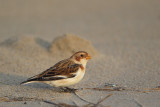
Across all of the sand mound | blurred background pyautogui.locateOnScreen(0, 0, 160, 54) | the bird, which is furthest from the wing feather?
blurred background pyautogui.locateOnScreen(0, 0, 160, 54)

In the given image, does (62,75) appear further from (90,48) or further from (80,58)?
(90,48)

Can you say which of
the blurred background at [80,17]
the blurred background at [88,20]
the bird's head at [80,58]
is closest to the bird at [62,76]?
the bird's head at [80,58]

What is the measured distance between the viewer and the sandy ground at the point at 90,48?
14.5 ft

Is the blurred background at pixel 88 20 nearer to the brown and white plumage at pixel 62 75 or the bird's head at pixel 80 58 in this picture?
the bird's head at pixel 80 58

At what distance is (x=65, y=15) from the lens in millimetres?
13469

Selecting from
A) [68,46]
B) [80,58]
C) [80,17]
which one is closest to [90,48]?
[68,46]

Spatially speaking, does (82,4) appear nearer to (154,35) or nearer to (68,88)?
(154,35)

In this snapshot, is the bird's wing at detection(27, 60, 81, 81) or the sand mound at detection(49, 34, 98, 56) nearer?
the bird's wing at detection(27, 60, 81, 81)

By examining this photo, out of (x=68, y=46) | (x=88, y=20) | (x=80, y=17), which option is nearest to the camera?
(x=68, y=46)

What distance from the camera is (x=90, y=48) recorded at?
726 cm

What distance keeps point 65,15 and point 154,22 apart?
4629 mm

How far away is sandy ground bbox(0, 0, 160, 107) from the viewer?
14.5ft

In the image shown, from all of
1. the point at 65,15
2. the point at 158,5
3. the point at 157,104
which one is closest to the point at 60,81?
the point at 157,104

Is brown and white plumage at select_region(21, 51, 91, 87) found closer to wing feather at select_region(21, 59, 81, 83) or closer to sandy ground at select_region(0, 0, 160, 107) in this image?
wing feather at select_region(21, 59, 81, 83)
